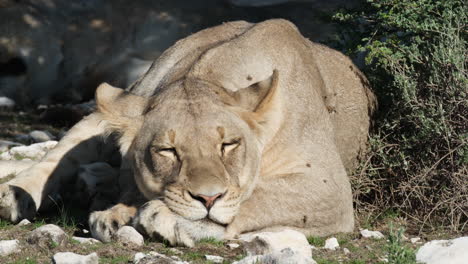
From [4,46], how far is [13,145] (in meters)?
3.16

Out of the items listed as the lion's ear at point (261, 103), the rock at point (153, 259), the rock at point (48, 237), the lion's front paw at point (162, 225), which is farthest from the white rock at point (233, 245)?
the rock at point (48, 237)

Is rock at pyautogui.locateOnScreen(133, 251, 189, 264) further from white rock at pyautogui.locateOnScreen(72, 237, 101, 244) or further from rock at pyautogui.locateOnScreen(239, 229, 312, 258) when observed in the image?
white rock at pyautogui.locateOnScreen(72, 237, 101, 244)

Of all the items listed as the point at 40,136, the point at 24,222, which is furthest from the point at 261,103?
the point at 40,136

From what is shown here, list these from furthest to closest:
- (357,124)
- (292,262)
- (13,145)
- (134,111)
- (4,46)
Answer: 1. (4,46)
2. (13,145)
3. (357,124)
4. (134,111)
5. (292,262)

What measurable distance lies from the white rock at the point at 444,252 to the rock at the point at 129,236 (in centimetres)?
168

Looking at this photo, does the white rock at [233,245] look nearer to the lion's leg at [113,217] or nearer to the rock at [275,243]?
the rock at [275,243]

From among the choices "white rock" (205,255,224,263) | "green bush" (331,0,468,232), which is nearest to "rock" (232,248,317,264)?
"white rock" (205,255,224,263)

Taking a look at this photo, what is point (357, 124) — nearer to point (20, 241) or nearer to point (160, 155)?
point (160, 155)

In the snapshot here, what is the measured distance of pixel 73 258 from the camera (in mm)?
4926

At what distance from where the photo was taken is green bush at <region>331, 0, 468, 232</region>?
272 inches

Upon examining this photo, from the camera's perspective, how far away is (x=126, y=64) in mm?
13008

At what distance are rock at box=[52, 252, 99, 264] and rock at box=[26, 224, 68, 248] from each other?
52 cm

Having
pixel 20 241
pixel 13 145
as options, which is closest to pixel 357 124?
pixel 20 241

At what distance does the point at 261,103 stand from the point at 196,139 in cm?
61
